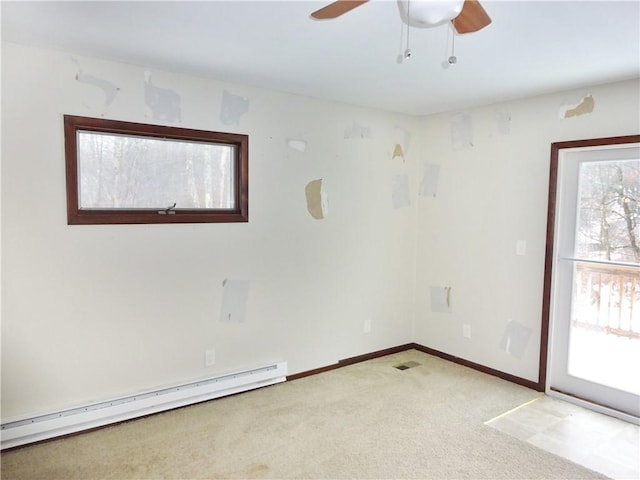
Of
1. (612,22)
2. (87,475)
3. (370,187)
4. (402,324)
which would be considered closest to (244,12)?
(612,22)

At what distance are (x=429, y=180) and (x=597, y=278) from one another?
1.69 meters

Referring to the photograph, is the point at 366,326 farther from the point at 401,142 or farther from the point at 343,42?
the point at 343,42

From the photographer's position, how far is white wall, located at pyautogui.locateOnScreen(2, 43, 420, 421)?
240 cm

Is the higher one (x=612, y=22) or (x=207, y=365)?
(x=612, y=22)

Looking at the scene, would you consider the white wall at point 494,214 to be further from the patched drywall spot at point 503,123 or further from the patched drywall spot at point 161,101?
the patched drywall spot at point 161,101

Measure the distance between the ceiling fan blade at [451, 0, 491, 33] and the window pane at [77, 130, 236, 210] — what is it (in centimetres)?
191

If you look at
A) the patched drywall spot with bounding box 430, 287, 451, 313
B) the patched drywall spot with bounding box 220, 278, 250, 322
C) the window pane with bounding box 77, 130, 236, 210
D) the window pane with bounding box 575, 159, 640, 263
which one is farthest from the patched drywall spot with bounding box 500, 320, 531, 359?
the window pane with bounding box 77, 130, 236, 210

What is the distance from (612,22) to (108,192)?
2945mm

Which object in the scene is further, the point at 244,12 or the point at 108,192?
the point at 108,192

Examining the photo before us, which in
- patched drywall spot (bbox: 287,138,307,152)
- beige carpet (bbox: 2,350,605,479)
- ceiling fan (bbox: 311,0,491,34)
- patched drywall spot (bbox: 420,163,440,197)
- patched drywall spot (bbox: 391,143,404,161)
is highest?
ceiling fan (bbox: 311,0,491,34)

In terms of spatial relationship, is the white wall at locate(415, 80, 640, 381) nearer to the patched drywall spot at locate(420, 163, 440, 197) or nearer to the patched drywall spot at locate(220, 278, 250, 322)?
the patched drywall spot at locate(420, 163, 440, 197)

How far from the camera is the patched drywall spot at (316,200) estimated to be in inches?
135

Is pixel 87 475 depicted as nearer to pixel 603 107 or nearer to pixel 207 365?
pixel 207 365

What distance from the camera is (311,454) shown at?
238 cm
